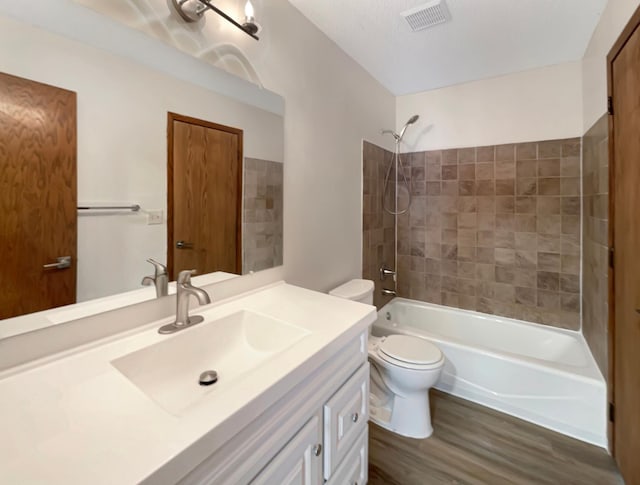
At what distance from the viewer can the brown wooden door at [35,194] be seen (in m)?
0.78

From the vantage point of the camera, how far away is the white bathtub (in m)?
1.73

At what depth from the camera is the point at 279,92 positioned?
1575 millimetres

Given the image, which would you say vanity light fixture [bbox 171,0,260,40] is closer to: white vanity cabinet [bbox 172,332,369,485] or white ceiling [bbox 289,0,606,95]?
white ceiling [bbox 289,0,606,95]

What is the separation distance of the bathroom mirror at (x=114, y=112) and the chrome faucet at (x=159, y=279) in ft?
0.06

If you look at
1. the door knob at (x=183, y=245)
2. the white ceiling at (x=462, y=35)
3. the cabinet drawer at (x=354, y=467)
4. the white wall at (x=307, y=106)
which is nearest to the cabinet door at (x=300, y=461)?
the cabinet drawer at (x=354, y=467)

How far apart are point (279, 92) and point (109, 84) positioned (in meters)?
0.81

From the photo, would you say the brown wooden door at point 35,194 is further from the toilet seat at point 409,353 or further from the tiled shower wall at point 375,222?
the tiled shower wall at point 375,222

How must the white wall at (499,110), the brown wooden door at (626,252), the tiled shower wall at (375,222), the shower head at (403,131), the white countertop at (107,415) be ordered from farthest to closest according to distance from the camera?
the shower head at (403,131), the tiled shower wall at (375,222), the white wall at (499,110), the brown wooden door at (626,252), the white countertop at (107,415)

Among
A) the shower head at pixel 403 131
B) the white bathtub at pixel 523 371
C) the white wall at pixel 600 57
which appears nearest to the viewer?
the white wall at pixel 600 57

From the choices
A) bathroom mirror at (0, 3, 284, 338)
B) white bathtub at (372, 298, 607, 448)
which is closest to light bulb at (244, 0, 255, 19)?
bathroom mirror at (0, 3, 284, 338)

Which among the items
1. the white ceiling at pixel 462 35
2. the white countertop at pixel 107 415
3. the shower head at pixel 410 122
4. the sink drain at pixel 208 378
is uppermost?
the white ceiling at pixel 462 35

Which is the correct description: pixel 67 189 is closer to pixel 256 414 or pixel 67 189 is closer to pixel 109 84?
pixel 109 84

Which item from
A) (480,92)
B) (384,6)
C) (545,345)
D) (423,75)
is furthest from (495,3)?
(545,345)

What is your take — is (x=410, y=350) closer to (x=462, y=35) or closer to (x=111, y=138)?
(x=111, y=138)
